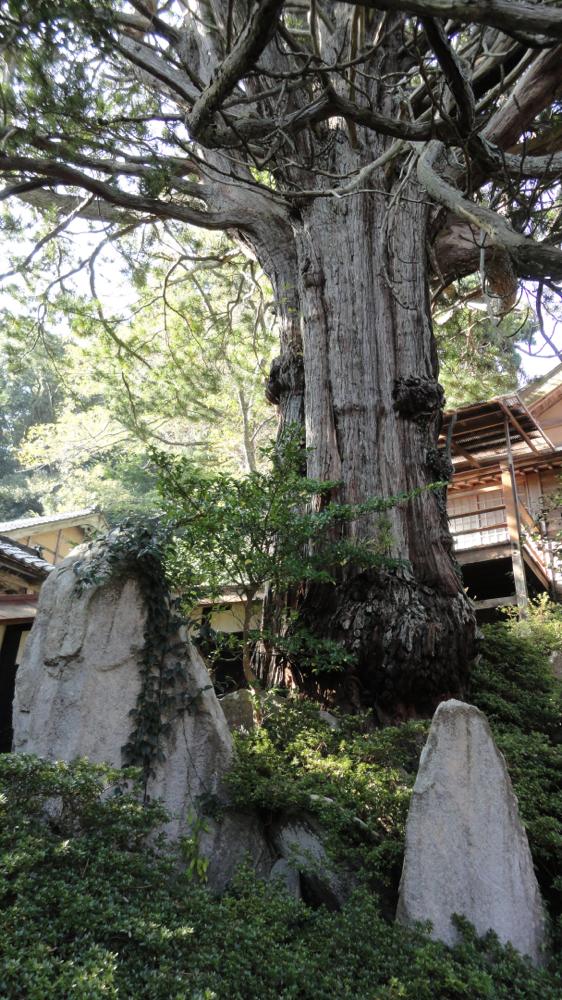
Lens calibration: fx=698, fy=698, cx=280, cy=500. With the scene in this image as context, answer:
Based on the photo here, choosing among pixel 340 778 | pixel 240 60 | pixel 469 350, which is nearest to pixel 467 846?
pixel 340 778

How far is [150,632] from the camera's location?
4.48 meters

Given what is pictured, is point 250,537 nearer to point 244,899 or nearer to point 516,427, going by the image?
point 244,899

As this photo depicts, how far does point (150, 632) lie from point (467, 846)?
221 cm

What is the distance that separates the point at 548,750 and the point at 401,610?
1.43m

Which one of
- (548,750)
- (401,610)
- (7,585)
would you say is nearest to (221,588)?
(401,610)

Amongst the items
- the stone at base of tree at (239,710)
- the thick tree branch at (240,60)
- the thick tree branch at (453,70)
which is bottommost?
the stone at base of tree at (239,710)

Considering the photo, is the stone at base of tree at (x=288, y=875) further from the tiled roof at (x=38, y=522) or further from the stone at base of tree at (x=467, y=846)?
the tiled roof at (x=38, y=522)

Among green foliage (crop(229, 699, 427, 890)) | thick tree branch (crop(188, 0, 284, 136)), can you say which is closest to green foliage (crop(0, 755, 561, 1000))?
green foliage (crop(229, 699, 427, 890))

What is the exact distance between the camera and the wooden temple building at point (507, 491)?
11.1m

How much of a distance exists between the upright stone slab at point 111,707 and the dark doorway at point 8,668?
4179mm

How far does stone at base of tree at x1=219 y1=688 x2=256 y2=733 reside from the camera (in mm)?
5242

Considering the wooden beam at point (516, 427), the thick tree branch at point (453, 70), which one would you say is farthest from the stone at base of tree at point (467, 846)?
the wooden beam at point (516, 427)

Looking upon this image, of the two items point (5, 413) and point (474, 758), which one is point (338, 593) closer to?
point (474, 758)

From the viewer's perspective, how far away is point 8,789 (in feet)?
10.8
